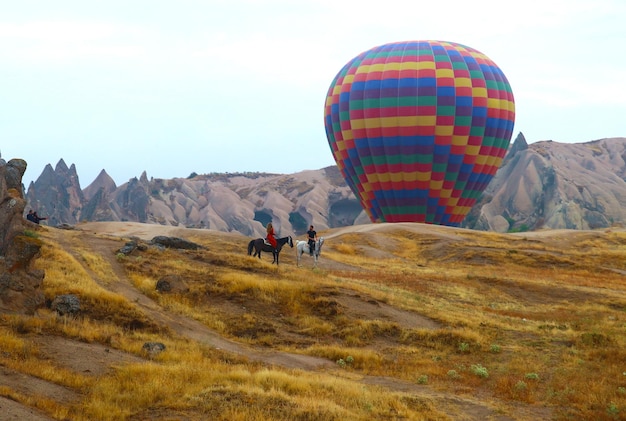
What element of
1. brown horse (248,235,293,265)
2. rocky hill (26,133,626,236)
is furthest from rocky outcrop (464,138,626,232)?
brown horse (248,235,293,265)

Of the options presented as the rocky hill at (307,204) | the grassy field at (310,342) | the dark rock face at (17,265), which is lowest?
the grassy field at (310,342)

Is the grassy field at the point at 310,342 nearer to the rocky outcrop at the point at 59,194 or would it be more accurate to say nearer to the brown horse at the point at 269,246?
the brown horse at the point at 269,246

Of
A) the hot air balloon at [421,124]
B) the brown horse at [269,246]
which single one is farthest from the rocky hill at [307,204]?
the brown horse at [269,246]

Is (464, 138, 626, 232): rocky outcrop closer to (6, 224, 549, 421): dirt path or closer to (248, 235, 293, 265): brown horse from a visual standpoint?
(248, 235, 293, 265): brown horse

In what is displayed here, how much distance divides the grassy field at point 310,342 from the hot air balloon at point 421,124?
94.7ft

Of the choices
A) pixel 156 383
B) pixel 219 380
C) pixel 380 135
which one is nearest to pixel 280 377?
pixel 219 380

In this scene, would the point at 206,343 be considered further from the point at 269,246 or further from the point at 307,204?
the point at 307,204

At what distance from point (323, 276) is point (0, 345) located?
67.8ft

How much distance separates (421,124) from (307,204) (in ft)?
407

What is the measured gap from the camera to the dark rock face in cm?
2048

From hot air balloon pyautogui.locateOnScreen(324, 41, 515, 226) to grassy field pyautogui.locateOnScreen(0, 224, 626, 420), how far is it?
28.9 metres

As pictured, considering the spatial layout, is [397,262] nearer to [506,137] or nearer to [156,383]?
[506,137]

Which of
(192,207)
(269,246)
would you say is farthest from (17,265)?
(192,207)

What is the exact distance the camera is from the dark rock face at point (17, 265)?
67.2 ft
